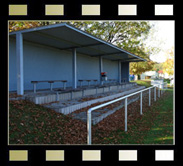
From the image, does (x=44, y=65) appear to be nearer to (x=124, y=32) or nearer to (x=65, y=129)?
(x=65, y=129)

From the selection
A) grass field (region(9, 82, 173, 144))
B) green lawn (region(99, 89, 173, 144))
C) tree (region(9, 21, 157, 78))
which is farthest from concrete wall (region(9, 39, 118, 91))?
green lawn (region(99, 89, 173, 144))

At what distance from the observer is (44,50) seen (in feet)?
33.7

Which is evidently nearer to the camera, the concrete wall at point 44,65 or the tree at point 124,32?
the concrete wall at point 44,65

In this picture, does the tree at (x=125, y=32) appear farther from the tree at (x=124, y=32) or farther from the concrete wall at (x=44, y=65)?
the concrete wall at (x=44, y=65)

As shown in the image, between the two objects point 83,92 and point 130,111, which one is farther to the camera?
point 83,92

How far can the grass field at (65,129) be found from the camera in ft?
14.1

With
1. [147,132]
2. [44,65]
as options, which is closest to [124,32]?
[44,65]

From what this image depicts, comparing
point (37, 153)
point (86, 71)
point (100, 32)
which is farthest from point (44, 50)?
point (100, 32)

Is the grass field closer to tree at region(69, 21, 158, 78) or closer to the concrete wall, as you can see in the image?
the concrete wall

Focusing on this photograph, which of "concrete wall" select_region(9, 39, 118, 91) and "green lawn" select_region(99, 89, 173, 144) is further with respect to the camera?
"concrete wall" select_region(9, 39, 118, 91)

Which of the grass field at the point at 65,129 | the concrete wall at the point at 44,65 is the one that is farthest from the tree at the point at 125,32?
the grass field at the point at 65,129

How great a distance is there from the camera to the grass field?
4.29 m
